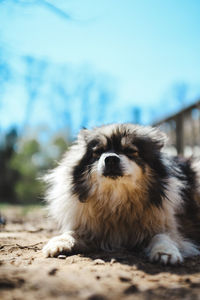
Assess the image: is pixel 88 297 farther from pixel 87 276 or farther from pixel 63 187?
pixel 63 187

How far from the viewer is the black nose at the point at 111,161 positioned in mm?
2995

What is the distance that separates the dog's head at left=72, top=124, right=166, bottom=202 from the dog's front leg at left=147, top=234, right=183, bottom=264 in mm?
696

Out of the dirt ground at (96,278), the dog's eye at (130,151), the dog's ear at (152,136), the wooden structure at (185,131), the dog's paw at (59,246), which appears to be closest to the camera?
the dirt ground at (96,278)

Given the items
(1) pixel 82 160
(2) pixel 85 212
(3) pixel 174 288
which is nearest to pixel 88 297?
(3) pixel 174 288

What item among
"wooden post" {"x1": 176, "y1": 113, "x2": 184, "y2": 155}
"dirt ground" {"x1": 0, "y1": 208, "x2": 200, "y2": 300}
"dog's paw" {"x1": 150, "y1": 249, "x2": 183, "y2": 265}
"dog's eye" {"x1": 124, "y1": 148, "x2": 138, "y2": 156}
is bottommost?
"dirt ground" {"x1": 0, "y1": 208, "x2": 200, "y2": 300}

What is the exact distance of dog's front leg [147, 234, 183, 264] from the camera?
2412mm

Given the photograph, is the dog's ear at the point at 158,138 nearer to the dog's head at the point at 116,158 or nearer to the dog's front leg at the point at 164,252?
the dog's head at the point at 116,158

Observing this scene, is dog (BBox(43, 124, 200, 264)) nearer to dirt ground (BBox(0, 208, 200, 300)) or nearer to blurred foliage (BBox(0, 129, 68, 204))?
dirt ground (BBox(0, 208, 200, 300))

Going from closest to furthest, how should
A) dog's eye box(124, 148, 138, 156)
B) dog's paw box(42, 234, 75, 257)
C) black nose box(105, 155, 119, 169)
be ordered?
dog's paw box(42, 234, 75, 257) < black nose box(105, 155, 119, 169) < dog's eye box(124, 148, 138, 156)

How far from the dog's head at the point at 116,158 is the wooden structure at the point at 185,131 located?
3458 mm

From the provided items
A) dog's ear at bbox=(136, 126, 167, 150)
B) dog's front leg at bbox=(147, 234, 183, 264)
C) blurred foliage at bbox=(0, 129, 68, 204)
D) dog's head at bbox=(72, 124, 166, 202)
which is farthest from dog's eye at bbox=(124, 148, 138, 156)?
blurred foliage at bbox=(0, 129, 68, 204)

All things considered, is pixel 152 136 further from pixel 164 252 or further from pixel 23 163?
pixel 23 163

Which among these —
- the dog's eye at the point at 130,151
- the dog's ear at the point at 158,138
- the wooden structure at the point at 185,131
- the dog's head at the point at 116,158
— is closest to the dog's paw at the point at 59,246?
the dog's head at the point at 116,158

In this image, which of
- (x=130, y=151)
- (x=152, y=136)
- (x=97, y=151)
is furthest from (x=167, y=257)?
(x=152, y=136)
